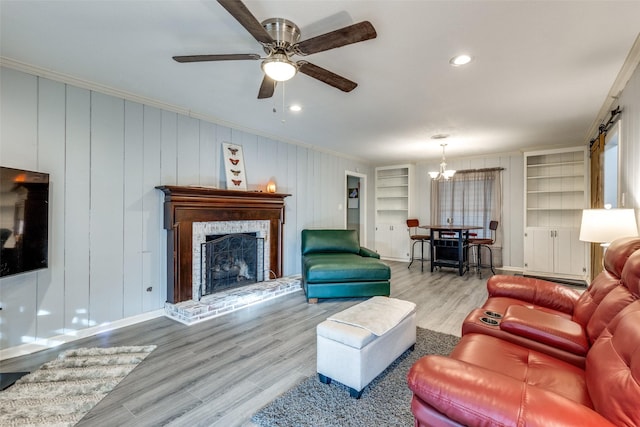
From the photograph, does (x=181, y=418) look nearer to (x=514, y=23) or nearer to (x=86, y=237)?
(x=86, y=237)

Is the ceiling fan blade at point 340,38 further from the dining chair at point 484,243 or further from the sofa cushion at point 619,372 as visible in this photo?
the dining chair at point 484,243

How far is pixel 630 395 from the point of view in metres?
0.89

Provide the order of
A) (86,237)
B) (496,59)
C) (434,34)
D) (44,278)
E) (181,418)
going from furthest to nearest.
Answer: (86,237) → (44,278) → (496,59) → (434,34) → (181,418)

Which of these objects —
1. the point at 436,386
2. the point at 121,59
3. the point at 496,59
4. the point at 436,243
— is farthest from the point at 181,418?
the point at 436,243

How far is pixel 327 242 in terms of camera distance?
15.9ft

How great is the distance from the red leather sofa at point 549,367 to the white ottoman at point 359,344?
1.72ft

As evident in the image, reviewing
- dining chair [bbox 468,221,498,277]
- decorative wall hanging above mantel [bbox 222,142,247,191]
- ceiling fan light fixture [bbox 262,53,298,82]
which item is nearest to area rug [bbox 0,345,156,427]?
decorative wall hanging above mantel [bbox 222,142,247,191]

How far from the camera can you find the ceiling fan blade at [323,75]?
196 centimetres

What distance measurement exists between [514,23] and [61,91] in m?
3.74

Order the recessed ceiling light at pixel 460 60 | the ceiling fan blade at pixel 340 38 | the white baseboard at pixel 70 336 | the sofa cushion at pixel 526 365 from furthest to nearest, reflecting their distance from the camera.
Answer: the white baseboard at pixel 70 336, the recessed ceiling light at pixel 460 60, the ceiling fan blade at pixel 340 38, the sofa cushion at pixel 526 365

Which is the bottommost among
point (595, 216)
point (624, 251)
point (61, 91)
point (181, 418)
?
point (181, 418)

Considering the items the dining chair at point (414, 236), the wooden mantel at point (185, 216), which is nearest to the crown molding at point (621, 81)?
the dining chair at point (414, 236)

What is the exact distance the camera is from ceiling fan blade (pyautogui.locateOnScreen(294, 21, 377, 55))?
1554 mm

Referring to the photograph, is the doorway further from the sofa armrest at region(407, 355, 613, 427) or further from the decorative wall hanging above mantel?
the sofa armrest at region(407, 355, 613, 427)
